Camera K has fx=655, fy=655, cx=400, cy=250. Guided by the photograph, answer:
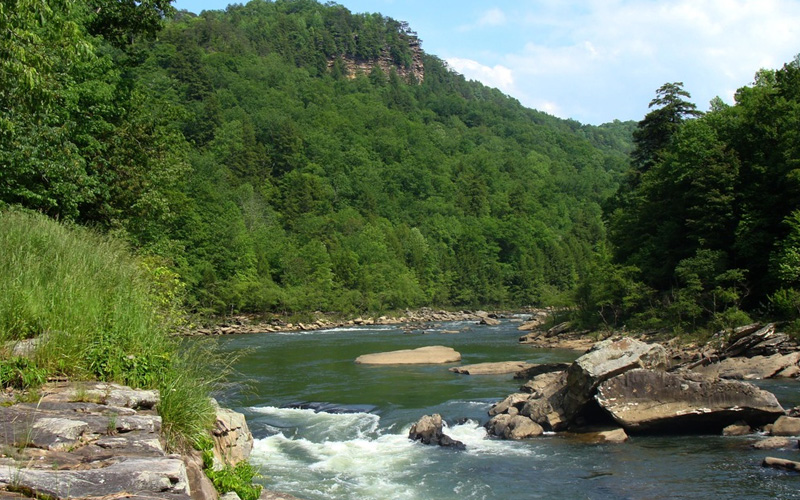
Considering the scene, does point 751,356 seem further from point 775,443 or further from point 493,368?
point 775,443

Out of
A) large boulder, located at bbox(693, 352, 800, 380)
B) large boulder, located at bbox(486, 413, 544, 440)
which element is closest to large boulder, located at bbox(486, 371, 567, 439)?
large boulder, located at bbox(486, 413, 544, 440)

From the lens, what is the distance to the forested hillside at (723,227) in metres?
34.0

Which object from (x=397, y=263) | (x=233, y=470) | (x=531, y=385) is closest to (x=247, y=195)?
(x=397, y=263)

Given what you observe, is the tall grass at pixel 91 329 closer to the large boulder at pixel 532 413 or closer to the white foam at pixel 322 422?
the white foam at pixel 322 422

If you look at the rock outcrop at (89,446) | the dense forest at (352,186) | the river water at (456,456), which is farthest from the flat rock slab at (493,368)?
the rock outcrop at (89,446)

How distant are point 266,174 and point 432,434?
11348 centimetres

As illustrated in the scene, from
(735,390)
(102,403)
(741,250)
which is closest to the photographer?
(102,403)

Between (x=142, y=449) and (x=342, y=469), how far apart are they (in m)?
9.98

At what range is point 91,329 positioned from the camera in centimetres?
762

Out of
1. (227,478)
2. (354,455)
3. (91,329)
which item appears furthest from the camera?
(354,455)

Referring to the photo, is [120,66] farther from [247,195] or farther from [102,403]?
[247,195]

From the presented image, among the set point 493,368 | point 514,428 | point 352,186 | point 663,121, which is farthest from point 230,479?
point 352,186

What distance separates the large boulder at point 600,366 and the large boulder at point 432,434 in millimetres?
3480

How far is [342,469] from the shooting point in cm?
1508
